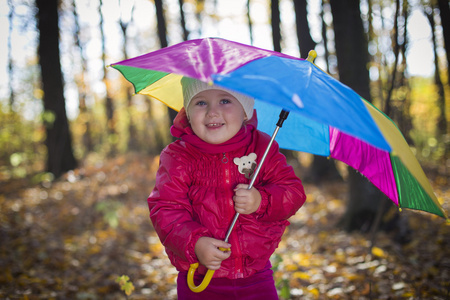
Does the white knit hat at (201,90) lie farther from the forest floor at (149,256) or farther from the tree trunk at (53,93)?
the tree trunk at (53,93)

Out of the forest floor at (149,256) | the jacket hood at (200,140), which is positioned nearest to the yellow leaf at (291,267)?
the forest floor at (149,256)

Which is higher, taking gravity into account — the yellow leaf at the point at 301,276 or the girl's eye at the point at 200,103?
the girl's eye at the point at 200,103

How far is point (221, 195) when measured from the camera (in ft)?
5.99

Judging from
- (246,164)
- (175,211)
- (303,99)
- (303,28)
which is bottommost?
(175,211)

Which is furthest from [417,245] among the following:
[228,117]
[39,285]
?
[39,285]

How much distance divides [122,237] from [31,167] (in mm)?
7656

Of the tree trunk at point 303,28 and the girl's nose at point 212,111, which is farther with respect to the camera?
the tree trunk at point 303,28

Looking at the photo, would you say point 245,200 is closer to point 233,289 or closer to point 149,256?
point 233,289

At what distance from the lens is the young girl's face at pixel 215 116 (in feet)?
6.09

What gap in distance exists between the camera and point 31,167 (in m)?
11.1

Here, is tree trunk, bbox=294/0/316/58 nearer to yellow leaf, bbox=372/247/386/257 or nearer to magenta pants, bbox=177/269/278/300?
yellow leaf, bbox=372/247/386/257

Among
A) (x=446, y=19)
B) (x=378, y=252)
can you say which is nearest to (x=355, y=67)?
(x=378, y=252)

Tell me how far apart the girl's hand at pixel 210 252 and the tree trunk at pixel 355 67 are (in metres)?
3.95

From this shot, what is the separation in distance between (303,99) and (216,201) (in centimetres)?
83
